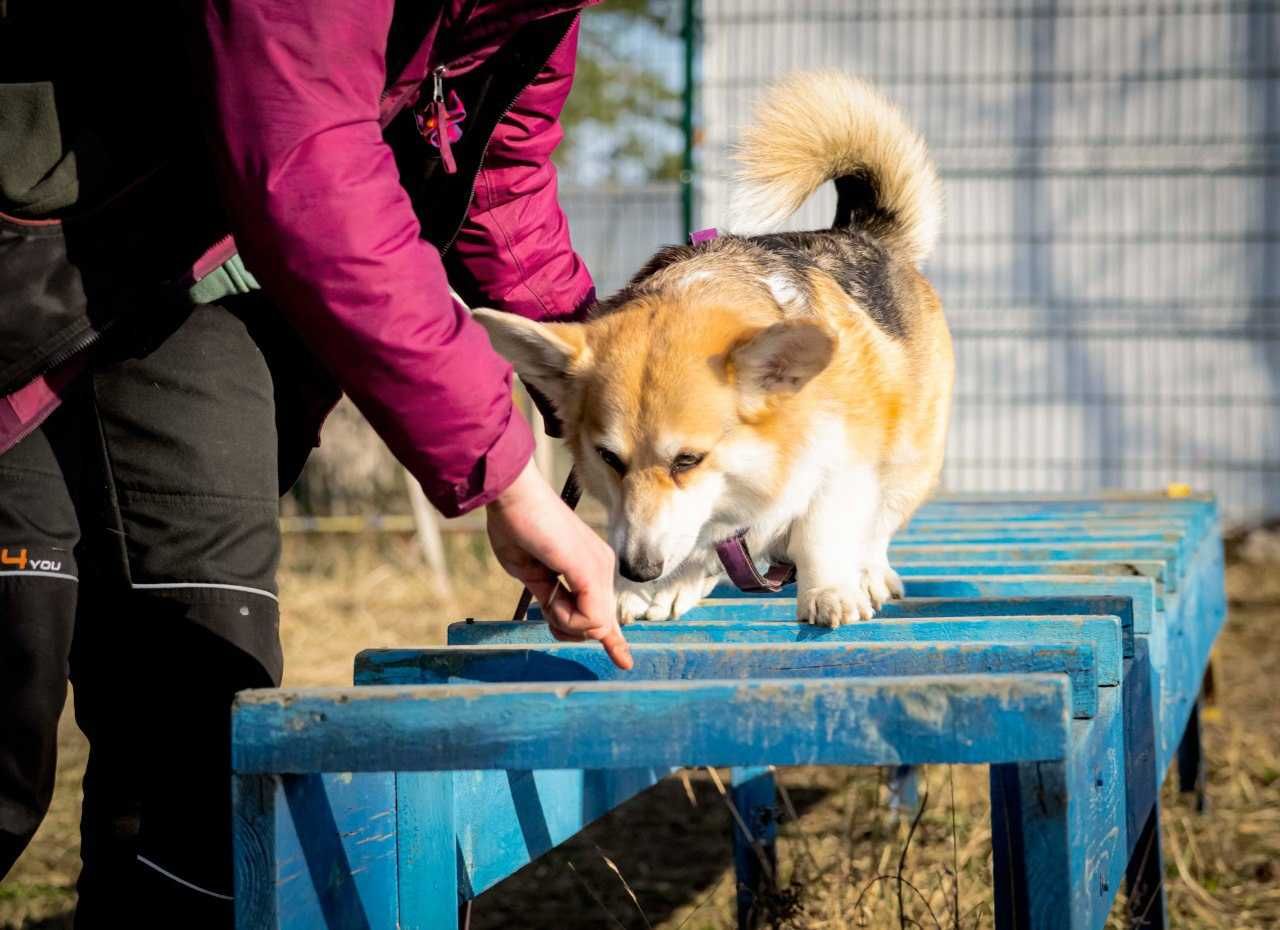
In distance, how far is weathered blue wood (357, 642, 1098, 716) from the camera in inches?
64.3

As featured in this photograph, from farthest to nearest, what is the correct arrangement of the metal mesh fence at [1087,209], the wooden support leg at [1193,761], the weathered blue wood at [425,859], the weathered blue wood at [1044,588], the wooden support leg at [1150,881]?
the metal mesh fence at [1087,209], the wooden support leg at [1193,761], the wooden support leg at [1150,881], the weathered blue wood at [1044,588], the weathered blue wood at [425,859]

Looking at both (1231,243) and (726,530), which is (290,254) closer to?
(726,530)

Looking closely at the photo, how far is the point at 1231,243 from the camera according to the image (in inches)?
278

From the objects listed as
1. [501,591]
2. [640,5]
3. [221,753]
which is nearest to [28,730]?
[221,753]

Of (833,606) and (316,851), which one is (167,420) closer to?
(316,851)

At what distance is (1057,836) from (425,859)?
692 millimetres

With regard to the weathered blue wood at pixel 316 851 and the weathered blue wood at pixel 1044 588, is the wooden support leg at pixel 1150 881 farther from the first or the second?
the weathered blue wood at pixel 316 851

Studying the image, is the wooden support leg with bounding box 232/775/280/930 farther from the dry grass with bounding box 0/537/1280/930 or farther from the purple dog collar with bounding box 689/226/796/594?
the purple dog collar with bounding box 689/226/796/594

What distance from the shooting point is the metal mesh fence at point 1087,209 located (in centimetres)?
704

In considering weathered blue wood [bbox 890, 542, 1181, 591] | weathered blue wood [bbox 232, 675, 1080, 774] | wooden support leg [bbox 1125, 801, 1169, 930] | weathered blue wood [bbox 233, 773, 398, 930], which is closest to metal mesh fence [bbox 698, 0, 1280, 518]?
weathered blue wood [bbox 890, 542, 1181, 591]

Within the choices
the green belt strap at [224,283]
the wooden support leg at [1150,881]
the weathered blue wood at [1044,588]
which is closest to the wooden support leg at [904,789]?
the wooden support leg at [1150,881]

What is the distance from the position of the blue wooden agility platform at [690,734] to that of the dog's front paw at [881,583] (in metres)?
0.15

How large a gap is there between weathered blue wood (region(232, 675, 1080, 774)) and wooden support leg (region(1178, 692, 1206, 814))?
2.70m

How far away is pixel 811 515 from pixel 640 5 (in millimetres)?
11885
